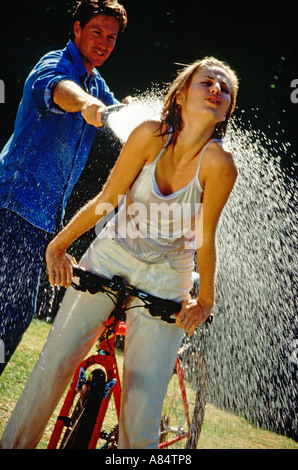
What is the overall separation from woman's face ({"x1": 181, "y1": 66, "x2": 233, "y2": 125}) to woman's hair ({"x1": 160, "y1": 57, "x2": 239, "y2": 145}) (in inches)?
1.4

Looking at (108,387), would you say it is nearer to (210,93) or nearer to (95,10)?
(210,93)

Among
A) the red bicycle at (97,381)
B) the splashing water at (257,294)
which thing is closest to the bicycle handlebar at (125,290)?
the red bicycle at (97,381)

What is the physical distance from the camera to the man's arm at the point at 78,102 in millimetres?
2057

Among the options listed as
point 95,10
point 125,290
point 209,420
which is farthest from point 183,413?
point 95,10

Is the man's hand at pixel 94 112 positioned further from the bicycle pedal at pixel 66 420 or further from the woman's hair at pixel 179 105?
the bicycle pedal at pixel 66 420

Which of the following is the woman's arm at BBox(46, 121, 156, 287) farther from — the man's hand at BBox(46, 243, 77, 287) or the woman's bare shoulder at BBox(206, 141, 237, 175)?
the woman's bare shoulder at BBox(206, 141, 237, 175)

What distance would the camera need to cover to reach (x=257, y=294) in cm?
650

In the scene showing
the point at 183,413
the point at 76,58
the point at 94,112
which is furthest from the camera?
the point at 183,413

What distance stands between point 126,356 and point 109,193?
27.8 inches

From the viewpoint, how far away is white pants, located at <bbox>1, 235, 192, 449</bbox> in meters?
1.92

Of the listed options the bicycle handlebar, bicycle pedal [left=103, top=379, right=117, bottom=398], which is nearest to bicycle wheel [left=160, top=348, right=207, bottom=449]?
bicycle pedal [left=103, top=379, right=117, bottom=398]

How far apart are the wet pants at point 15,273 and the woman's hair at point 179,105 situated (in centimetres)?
100

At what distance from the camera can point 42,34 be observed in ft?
22.3
